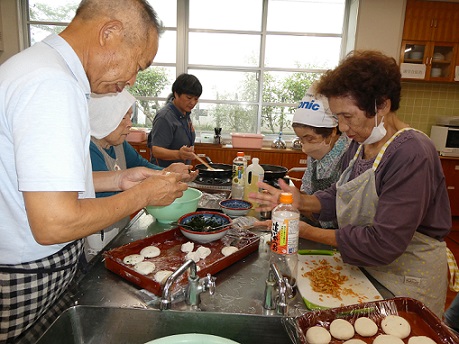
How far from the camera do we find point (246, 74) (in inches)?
224

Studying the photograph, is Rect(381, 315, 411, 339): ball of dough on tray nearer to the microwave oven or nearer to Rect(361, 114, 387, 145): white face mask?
Rect(361, 114, 387, 145): white face mask

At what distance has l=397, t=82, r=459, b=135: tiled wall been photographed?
5.40 metres

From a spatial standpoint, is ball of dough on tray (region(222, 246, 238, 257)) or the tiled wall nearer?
ball of dough on tray (region(222, 246, 238, 257))

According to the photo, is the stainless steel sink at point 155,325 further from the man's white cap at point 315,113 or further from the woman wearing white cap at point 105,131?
the man's white cap at point 315,113

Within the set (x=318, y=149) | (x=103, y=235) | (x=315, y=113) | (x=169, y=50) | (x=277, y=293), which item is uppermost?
(x=169, y=50)

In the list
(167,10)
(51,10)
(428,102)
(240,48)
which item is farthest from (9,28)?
(428,102)

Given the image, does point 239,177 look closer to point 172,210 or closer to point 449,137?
point 172,210

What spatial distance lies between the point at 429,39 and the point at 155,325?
558 centimetres

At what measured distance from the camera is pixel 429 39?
4.93 meters

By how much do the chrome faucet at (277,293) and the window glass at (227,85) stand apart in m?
4.92

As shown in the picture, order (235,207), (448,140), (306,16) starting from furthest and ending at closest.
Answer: (306,16) < (448,140) < (235,207)

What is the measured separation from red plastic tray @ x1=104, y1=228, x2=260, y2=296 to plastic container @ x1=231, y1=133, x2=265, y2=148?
360 centimetres

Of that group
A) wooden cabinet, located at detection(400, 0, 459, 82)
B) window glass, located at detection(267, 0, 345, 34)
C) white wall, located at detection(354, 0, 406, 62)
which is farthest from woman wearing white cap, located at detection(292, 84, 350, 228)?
window glass, located at detection(267, 0, 345, 34)

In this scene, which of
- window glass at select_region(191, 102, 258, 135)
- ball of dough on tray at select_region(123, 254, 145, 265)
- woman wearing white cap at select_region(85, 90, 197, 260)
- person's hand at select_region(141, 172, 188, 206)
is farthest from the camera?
window glass at select_region(191, 102, 258, 135)
